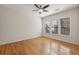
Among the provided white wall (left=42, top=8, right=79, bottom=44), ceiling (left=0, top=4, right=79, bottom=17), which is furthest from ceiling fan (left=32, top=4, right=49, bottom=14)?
white wall (left=42, top=8, right=79, bottom=44)

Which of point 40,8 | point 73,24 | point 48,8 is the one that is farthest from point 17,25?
point 73,24

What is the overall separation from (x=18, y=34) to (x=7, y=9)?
487 millimetres

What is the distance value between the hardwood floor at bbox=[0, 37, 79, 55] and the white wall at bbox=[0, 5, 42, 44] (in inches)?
3.8

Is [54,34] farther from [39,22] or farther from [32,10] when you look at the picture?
[32,10]

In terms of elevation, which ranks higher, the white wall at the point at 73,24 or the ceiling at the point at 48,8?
the ceiling at the point at 48,8

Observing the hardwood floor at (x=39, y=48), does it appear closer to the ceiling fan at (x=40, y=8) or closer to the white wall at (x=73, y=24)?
the white wall at (x=73, y=24)

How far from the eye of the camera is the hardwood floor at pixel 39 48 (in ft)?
6.13

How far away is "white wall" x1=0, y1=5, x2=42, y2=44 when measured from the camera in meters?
1.87

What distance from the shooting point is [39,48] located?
75.7 inches

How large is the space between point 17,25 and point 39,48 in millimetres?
586

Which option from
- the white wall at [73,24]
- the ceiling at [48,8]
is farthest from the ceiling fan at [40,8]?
the white wall at [73,24]

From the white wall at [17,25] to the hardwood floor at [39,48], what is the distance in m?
0.10

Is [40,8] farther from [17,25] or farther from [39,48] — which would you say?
[39,48]
